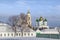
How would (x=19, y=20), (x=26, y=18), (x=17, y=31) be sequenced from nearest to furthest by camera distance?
(x=17, y=31) < (x=19, y=20) < (x=26, y=18)

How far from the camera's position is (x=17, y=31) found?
8975 cm

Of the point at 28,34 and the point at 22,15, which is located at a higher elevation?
the point at 22,15

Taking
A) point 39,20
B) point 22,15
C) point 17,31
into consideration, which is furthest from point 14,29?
point 39,20

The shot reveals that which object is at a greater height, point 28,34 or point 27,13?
point 27,13

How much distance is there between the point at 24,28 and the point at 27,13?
16.6m

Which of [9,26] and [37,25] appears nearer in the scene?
[9,26]

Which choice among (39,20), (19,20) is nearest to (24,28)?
(19,20)

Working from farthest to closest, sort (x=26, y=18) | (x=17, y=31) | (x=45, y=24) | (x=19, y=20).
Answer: (x=45, y=24) → (x=26, y=18) → (x=19, y=20) → (x=17, y=31)

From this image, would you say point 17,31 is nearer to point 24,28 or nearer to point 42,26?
point 24,28

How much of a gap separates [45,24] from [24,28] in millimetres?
25276

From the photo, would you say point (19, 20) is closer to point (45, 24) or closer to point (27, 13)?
point (27, 13)

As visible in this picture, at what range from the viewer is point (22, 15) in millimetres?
98125

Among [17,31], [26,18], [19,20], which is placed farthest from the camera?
[26,18]

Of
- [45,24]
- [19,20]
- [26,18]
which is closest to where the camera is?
[19,20]
